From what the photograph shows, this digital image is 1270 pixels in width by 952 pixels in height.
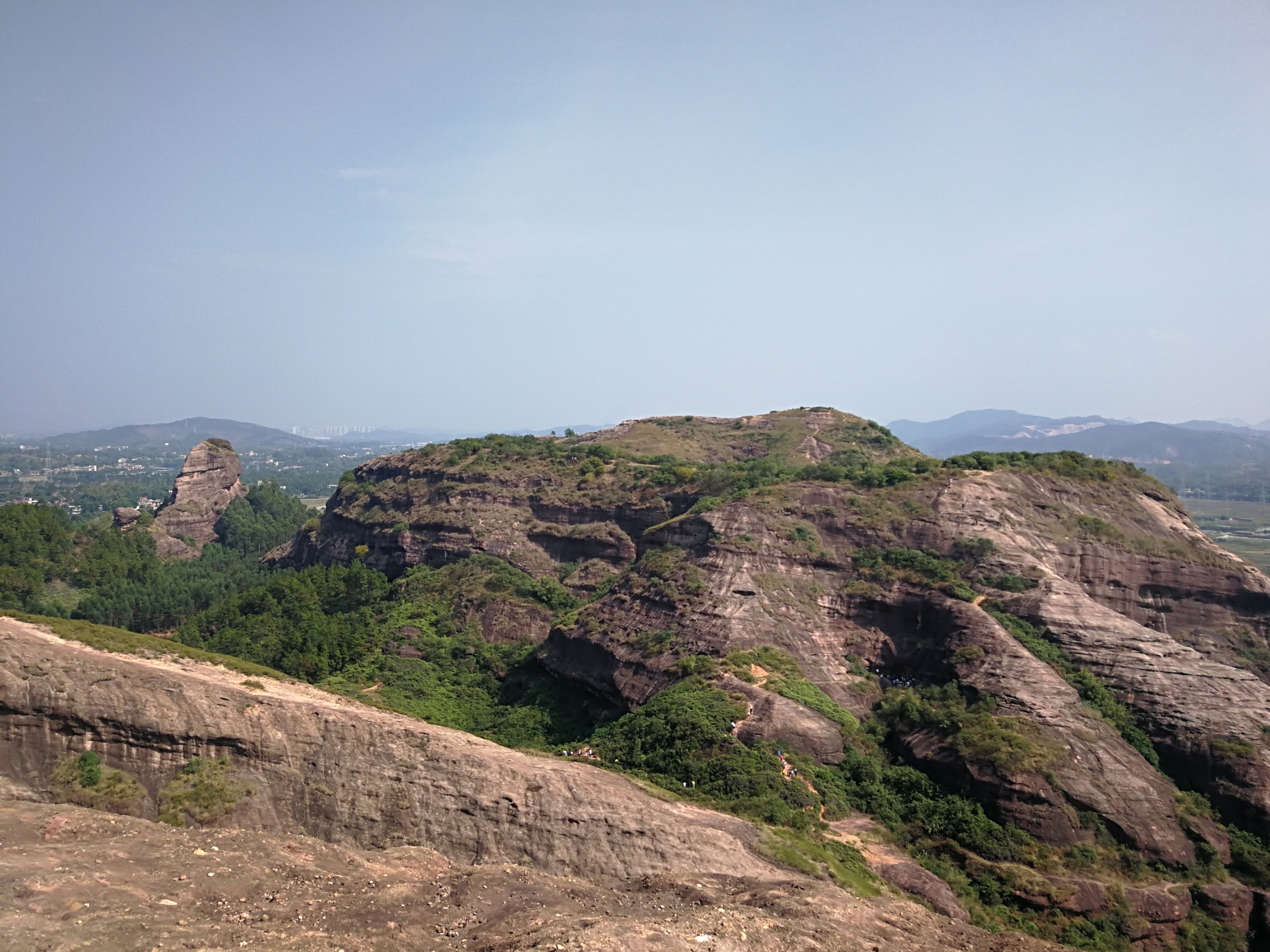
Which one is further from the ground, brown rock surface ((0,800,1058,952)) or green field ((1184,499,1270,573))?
brown rock surface ((0,800,1058,952))

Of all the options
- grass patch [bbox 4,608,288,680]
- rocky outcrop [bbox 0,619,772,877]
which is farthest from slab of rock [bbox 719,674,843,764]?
A: grass patch [bbox 4,608,288,680]

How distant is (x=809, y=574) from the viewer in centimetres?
4225

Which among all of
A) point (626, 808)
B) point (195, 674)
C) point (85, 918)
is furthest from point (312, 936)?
point (195, 674)

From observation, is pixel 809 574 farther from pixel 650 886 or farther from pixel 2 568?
pixel 2 568

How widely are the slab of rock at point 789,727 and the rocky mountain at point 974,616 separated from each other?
135 mm

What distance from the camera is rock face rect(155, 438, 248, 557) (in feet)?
307

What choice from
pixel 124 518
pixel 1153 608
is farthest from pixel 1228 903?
pixel 124 518

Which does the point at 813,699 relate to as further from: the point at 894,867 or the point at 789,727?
the point at 894,867

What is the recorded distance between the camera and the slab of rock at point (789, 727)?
30969mm

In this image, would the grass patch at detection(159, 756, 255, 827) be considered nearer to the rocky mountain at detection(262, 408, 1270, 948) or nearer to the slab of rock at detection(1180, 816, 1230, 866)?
the rocky mountain at detection(262, 408, 1270, 948)

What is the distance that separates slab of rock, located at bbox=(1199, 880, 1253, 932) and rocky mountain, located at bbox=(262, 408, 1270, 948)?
175 mm

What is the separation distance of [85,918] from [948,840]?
26.6 meters

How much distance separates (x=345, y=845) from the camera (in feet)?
70.3

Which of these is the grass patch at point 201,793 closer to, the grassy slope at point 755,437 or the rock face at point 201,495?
the grassy slope at point 755,437
